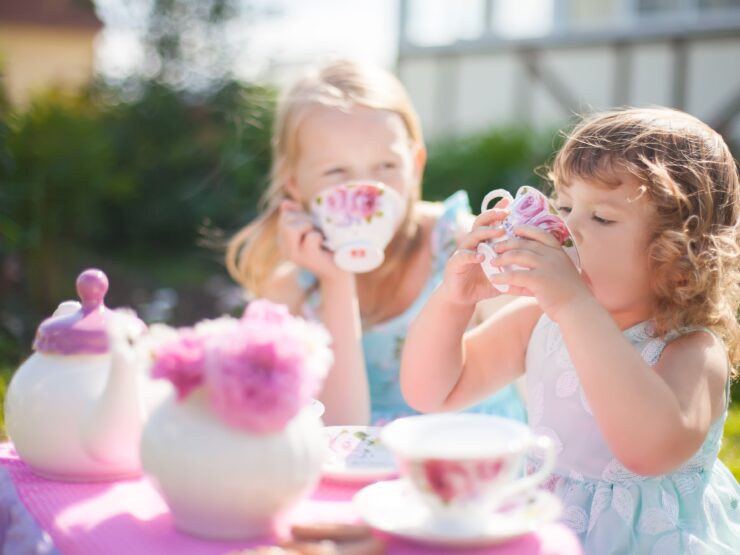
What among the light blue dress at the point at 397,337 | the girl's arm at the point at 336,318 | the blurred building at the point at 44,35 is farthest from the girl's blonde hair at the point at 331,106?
the blurred building at the point at 44,35

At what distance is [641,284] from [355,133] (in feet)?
3.78

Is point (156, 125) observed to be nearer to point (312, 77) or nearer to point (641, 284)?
point (312, 77)

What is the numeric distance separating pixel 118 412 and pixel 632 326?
108 centimetres

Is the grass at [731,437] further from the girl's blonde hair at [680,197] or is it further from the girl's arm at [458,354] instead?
the girl's blonde hair at [680,197]

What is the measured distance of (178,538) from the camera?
4.43ft

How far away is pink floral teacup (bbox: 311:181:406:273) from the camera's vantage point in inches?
103

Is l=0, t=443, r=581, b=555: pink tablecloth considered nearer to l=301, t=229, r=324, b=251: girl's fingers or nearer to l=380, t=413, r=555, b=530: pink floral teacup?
l=380, t=413, r=555, b=530: pink floral teacup

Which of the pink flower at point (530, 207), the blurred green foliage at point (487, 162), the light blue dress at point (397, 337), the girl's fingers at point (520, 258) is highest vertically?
the pink flower at point (530, 207)

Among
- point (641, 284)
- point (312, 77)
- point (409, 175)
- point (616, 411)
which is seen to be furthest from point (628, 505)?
point (312, 77)

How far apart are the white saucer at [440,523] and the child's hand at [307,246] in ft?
4.54

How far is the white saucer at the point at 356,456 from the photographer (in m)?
1.63

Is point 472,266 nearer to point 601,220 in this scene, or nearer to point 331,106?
point 601,220

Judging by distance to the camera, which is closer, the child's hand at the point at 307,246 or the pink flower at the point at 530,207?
the pink flower at the point at 530,207

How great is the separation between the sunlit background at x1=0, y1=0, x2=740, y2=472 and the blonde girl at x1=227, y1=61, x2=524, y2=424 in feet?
11.0
